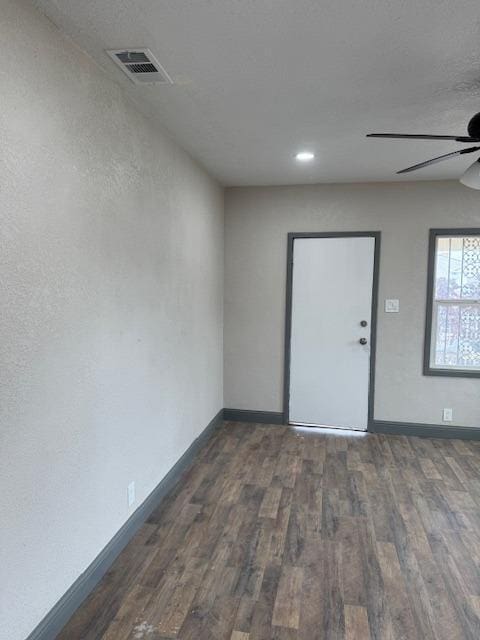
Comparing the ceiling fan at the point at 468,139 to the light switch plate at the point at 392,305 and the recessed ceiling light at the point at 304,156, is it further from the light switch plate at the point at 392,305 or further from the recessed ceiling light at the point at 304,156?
the light switch plate at the point at 392,305

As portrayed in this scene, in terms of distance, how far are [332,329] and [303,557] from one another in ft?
8.03

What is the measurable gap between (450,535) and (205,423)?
2.22 metres

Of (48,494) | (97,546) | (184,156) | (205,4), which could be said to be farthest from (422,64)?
(97,546)

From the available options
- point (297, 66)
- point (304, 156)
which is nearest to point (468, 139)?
point (297, 66)

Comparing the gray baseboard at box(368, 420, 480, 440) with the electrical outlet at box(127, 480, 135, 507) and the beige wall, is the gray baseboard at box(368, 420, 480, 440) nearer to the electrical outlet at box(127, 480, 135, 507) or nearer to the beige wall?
the beige wall

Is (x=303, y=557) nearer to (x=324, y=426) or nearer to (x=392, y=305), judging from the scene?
(x=324, y=426)

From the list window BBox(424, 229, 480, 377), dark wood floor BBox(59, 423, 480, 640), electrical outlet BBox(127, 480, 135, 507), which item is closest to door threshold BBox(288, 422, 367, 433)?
dark wood floor BBox(59, 423, 480, 640)

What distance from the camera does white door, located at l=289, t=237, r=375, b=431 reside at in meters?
4.28

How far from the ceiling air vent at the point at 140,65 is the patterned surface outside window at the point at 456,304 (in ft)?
10.4

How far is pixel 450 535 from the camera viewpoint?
2566 mm

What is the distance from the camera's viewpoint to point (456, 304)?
13.5 feet

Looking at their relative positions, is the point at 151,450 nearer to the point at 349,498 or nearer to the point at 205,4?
the point at 349,498

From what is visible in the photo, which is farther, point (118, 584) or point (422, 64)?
point (118, 584)

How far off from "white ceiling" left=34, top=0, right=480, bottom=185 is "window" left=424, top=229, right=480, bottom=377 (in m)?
1.25
